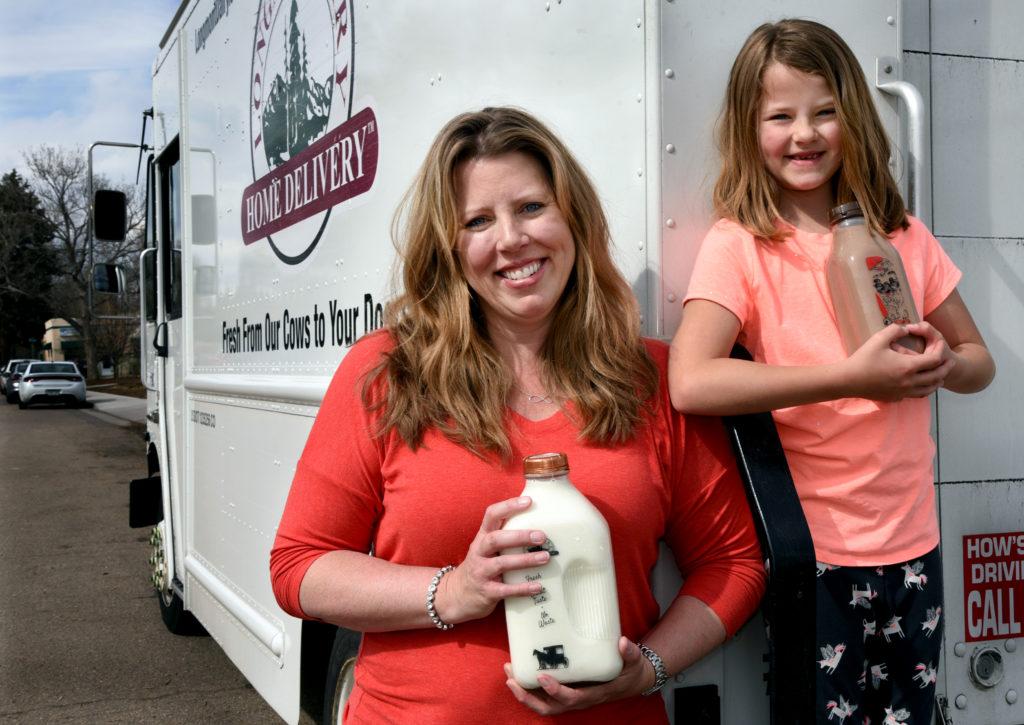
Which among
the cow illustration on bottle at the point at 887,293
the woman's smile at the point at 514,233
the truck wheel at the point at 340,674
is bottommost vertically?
the truck wheel at the point at 340,674

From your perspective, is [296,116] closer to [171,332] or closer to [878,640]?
[171,332]

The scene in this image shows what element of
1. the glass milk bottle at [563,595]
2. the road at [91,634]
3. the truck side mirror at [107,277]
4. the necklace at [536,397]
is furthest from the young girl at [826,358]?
the truck side mirror at [107,277]

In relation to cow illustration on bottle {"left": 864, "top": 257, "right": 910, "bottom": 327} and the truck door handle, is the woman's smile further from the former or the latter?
the truck door handle

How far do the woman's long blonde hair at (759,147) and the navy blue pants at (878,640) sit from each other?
0.62 m

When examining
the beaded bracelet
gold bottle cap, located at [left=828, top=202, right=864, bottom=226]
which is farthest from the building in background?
gold bottle cap, located at [left=828, top=202, right=864, bottom=226]

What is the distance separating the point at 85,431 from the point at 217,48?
18.1 m

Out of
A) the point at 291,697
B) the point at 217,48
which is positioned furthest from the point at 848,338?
the point at 217,48

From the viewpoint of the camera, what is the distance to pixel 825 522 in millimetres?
1674

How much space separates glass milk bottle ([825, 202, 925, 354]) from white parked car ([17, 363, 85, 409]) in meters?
30.5

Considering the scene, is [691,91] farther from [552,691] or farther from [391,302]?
[552,691]

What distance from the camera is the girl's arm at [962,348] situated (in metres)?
1.71

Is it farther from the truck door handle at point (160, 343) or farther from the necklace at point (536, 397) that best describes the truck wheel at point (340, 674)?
the truck door handle at point (160, 343)

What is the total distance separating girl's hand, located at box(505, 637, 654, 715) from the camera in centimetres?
146

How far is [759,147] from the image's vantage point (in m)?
1.76
